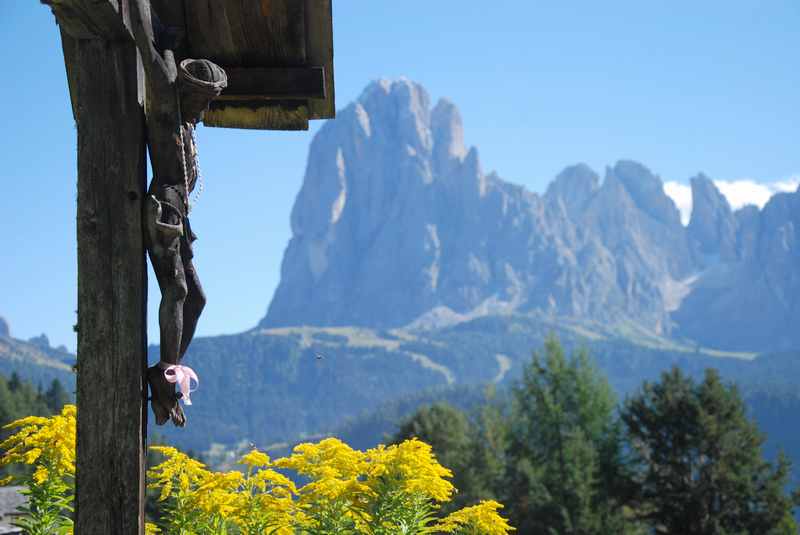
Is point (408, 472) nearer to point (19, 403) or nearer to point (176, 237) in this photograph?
point (176, 237)

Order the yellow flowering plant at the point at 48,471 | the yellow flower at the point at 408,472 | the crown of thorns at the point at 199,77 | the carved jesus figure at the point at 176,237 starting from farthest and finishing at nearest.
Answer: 1. the yellow flower at the point at 408,472
2. the yellow flowering plant at the point at 48,471
3. the crown of thorns at the point at 199,77
4. the carved jesus figure at the point at 176,237

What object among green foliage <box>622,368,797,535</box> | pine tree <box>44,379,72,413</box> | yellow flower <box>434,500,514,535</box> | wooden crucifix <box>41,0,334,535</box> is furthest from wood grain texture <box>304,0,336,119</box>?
pine tree <box>44,379,72,413</box>

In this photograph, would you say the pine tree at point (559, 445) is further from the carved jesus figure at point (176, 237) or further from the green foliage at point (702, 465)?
the carved jesus figure at point (176, 237)

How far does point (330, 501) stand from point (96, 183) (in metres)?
3.35

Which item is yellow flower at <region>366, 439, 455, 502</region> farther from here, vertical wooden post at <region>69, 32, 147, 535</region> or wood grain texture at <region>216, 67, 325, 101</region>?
vertical wooden post at <region>69, 32, 147, 535</region>

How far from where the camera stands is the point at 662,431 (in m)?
36.2

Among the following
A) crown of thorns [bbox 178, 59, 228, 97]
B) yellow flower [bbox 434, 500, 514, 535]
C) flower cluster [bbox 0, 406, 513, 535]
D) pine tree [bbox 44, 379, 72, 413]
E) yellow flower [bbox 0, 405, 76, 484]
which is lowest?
pine tree [bbox 44, 379, 72, 413]

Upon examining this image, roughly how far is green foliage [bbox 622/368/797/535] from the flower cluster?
2811 centimetres

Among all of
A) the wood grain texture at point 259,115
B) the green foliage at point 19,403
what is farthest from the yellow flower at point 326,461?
the green foliage at point 19,403

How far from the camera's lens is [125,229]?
3279 millimetres

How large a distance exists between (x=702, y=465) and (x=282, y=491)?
3169 centimetres

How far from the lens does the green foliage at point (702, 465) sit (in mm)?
32812

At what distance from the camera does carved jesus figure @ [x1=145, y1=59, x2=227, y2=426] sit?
11.0 feet

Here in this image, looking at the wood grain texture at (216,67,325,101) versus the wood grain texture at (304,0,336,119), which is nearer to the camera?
the wood grain texture at (304,0,336,119)
